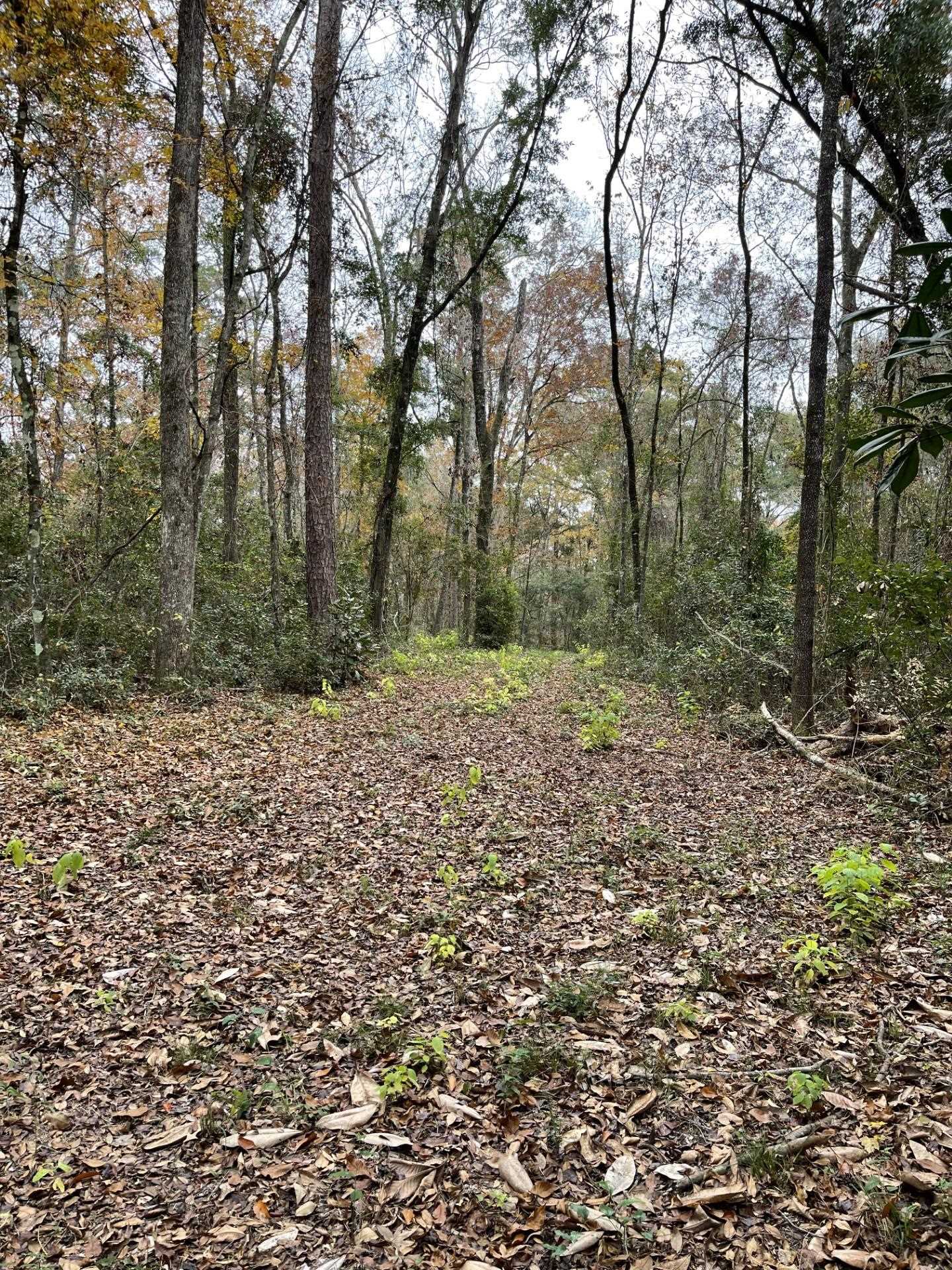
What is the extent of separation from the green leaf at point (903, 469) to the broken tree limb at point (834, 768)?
4.10m

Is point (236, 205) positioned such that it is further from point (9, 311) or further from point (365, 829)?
point (365, 829)

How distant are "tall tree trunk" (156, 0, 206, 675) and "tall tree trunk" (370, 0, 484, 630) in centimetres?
435

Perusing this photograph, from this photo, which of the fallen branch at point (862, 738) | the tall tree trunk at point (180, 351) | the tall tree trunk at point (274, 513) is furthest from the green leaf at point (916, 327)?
the tall tree trunk at point (274, 513)

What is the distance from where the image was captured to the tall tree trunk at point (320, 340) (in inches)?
404

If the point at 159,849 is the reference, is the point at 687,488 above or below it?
above

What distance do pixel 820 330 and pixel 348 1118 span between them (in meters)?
7.74

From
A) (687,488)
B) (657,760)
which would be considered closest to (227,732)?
(657,760)

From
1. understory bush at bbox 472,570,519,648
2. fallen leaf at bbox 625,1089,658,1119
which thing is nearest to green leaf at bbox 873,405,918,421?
fallen leaf at bbox 625,1089,658,1119

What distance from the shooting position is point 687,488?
2739 centimetres

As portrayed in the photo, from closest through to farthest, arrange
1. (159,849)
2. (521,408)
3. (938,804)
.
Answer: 1. (159,849)
2. (938,804)
3. (521,408)

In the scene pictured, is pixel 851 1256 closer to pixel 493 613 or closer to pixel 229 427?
pixel 229 427

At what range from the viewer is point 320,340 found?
10.4 meters

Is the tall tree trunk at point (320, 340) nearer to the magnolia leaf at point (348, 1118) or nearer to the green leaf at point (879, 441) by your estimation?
the magnolia leaf at point (348, 1118)

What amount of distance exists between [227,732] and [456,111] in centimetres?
1236
